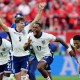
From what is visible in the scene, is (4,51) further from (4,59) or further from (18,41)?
(18,41)

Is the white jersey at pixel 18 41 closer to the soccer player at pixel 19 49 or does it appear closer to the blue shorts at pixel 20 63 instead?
the soccer player at pixel 19 49

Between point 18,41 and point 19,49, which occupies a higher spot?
point 18,41

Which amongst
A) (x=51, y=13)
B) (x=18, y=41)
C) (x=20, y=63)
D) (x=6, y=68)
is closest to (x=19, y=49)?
(x=18, y=41)

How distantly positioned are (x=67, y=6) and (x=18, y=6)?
9.33ft

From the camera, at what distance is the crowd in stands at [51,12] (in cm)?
2959

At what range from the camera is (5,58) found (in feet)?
51.7

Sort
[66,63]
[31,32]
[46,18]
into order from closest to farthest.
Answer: [31,32]
[66,63]
[46,18]

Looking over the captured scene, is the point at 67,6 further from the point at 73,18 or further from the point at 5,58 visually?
the point at 5,58

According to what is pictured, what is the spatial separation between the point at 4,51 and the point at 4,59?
0.27 m

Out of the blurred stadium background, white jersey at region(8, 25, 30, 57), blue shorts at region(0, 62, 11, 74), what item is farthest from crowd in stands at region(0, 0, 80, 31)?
blue shorts at region(0, 62, 11, 74)

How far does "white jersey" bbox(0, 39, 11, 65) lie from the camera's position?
15523mm

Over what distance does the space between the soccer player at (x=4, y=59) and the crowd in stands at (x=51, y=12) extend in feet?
43.5

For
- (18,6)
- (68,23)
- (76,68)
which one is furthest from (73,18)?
(76,68)

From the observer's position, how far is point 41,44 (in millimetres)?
16297
